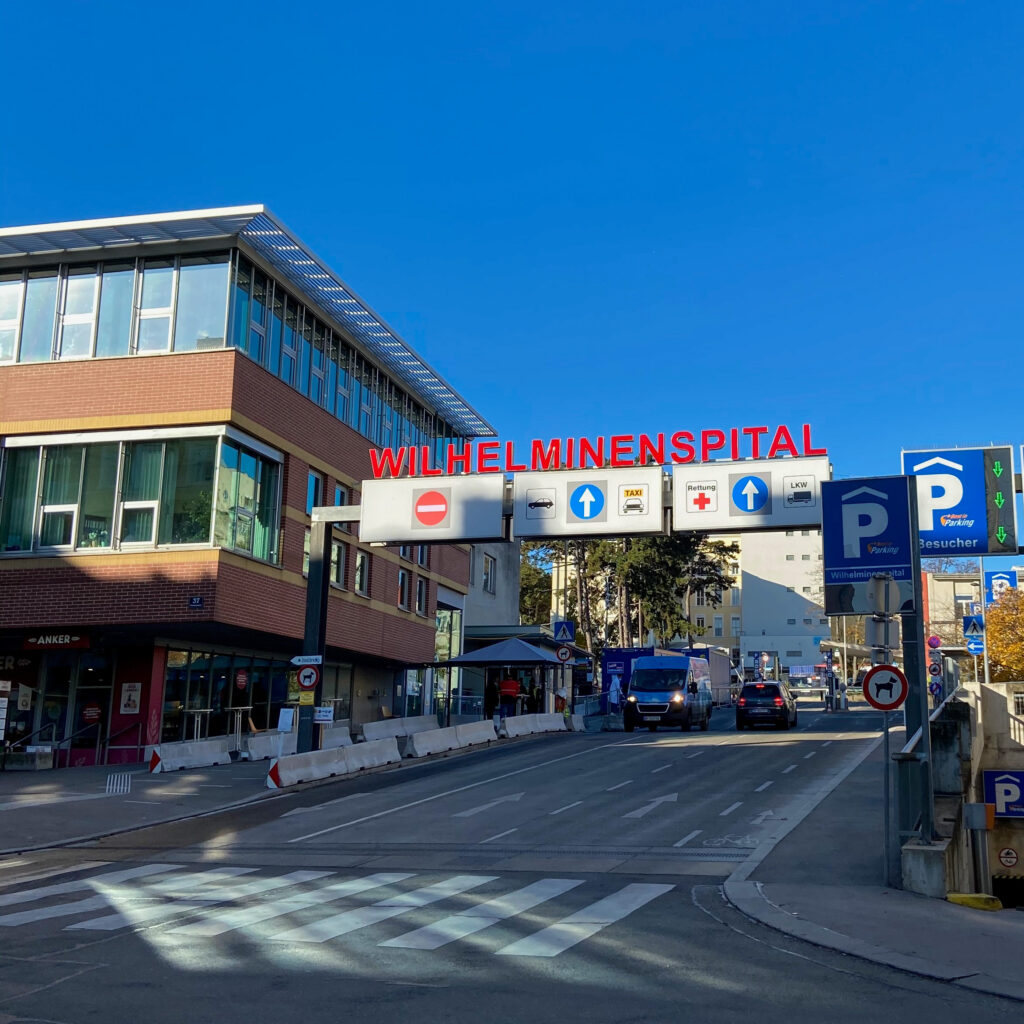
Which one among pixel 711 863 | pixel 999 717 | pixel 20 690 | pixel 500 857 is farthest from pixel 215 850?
pixel 999 717

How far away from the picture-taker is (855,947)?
30.2ft

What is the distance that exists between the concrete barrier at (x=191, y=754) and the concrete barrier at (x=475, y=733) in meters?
6.76

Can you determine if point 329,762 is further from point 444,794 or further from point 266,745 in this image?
point 266,745

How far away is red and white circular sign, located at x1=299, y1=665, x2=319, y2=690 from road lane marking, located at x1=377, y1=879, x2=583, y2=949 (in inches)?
542

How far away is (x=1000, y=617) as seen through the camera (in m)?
49.7

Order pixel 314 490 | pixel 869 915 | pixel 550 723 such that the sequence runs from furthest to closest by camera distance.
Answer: pixel 550 723 → pixel 314 490 → pixel 869 915

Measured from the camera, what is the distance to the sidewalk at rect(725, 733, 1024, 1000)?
8734 millimetres

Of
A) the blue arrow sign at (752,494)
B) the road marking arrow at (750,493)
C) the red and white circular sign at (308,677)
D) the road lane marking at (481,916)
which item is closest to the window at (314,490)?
the red and white circular sign at (308,677)

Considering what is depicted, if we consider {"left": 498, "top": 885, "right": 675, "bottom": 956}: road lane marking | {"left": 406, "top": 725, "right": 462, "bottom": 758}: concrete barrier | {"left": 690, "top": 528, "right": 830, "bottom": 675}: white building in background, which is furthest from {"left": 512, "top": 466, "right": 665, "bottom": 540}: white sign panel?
{"left": 690, "top": 528, "right": 830, "bottom": 675}: white building in background

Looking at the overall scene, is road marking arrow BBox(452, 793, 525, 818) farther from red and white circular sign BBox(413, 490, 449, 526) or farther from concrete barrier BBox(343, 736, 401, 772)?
red and white circular sign BBox(413, 490, 449, 526)

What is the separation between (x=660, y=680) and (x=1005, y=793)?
43.8 ft

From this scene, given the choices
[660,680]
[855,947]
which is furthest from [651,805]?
[660,680]

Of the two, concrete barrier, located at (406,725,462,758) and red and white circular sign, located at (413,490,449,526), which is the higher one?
red and white circular sign, located at (413,490,449,526)

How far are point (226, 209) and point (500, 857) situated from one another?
19.5m
